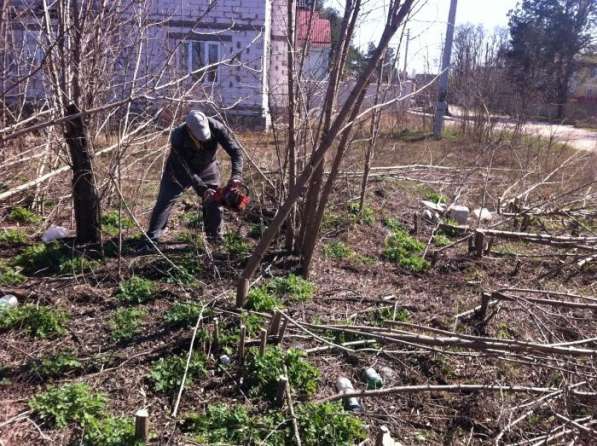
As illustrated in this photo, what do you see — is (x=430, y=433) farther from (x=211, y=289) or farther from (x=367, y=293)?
(x=211, y=289)

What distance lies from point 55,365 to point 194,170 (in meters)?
2.73

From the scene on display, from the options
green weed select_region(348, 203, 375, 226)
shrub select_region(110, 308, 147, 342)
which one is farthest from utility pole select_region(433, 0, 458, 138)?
shrub select_region(110, 308, 147, 342)

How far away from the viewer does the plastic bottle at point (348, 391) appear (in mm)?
3146

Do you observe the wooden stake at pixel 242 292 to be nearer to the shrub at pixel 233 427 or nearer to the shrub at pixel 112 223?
the shrub at pixel 233 427

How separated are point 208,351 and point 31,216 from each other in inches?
136

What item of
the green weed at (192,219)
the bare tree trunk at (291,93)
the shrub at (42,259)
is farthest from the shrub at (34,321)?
the bare tree trunk at (291,93)

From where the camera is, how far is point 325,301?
174 inches

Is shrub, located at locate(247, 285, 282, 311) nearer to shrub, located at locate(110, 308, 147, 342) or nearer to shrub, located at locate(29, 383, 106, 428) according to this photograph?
shrub, located at locate(110, 308, 147, 342)

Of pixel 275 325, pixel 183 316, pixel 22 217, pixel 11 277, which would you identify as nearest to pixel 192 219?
pixel 22 217

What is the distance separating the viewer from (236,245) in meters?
5.27

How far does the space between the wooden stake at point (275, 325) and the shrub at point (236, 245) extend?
5.07ft

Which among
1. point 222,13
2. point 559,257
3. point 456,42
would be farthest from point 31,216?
point 456,42

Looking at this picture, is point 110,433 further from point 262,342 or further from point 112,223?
point 112,223

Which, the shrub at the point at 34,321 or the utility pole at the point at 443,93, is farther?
the utility pole at the point at 443,93
